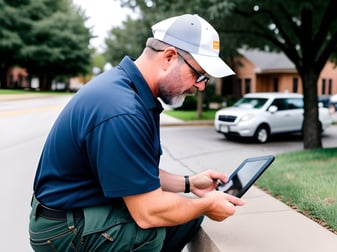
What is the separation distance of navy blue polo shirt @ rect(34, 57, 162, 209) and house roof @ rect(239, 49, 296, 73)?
27595 millimetres

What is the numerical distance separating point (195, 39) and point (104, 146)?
0.70 meters

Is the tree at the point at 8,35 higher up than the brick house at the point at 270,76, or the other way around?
the brick house at the point at 270,76

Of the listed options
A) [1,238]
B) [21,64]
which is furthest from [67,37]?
[1,238]

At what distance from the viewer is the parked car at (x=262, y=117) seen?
37.5ft

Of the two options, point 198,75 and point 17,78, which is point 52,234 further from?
point 17,78

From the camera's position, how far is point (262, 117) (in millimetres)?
11711

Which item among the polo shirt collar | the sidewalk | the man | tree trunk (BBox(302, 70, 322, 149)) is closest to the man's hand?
the sidewalk

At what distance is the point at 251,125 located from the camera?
37.0ft

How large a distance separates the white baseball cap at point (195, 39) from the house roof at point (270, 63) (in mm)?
27325

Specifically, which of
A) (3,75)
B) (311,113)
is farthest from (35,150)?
(311,113)

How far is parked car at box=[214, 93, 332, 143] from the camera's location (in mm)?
11430

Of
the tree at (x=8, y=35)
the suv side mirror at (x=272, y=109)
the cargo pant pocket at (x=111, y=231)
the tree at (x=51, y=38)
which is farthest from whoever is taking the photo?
the suv side mirror at (x=272, y=109)

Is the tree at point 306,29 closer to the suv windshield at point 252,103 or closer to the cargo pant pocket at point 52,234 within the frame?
the suv windshield at point 252,103

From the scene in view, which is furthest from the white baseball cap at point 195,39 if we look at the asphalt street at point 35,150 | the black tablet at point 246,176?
the asphalt street at point 35,150
